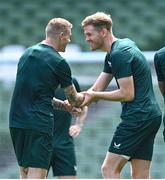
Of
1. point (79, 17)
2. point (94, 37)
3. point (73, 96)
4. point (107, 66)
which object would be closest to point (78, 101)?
point (73, 96)

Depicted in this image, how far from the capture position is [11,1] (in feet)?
38.7

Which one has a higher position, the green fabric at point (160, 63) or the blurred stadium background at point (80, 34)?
the green fabric at point (160, 63)

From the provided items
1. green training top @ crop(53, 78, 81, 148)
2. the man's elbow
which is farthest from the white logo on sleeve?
green training top @ crop(53, 78, 81, 148)

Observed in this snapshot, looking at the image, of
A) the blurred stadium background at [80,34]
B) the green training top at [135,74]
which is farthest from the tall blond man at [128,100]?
the blurred stadium background at [80,34]

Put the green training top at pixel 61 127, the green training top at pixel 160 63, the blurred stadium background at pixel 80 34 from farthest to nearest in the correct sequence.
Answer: the blurred stadium background at pixel 80 34, the green training top at pixel 61 127, the green training top at pixel 160 63

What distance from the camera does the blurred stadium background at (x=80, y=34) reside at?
881 centimetres

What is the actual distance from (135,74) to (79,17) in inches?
243

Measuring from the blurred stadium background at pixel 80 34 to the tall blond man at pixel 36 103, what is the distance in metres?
3.28

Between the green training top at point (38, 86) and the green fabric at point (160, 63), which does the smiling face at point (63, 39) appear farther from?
the green fabric at point (160, 63)

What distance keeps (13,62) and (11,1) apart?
3.15m

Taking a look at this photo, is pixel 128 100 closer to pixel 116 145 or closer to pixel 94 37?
pixel 116 145

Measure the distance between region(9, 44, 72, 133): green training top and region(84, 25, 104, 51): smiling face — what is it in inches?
13.9

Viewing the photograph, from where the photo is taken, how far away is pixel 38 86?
Result: 17.8 feet

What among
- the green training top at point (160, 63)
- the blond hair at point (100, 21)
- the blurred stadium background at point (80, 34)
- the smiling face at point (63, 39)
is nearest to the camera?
the smiling face at point (63, 39)
